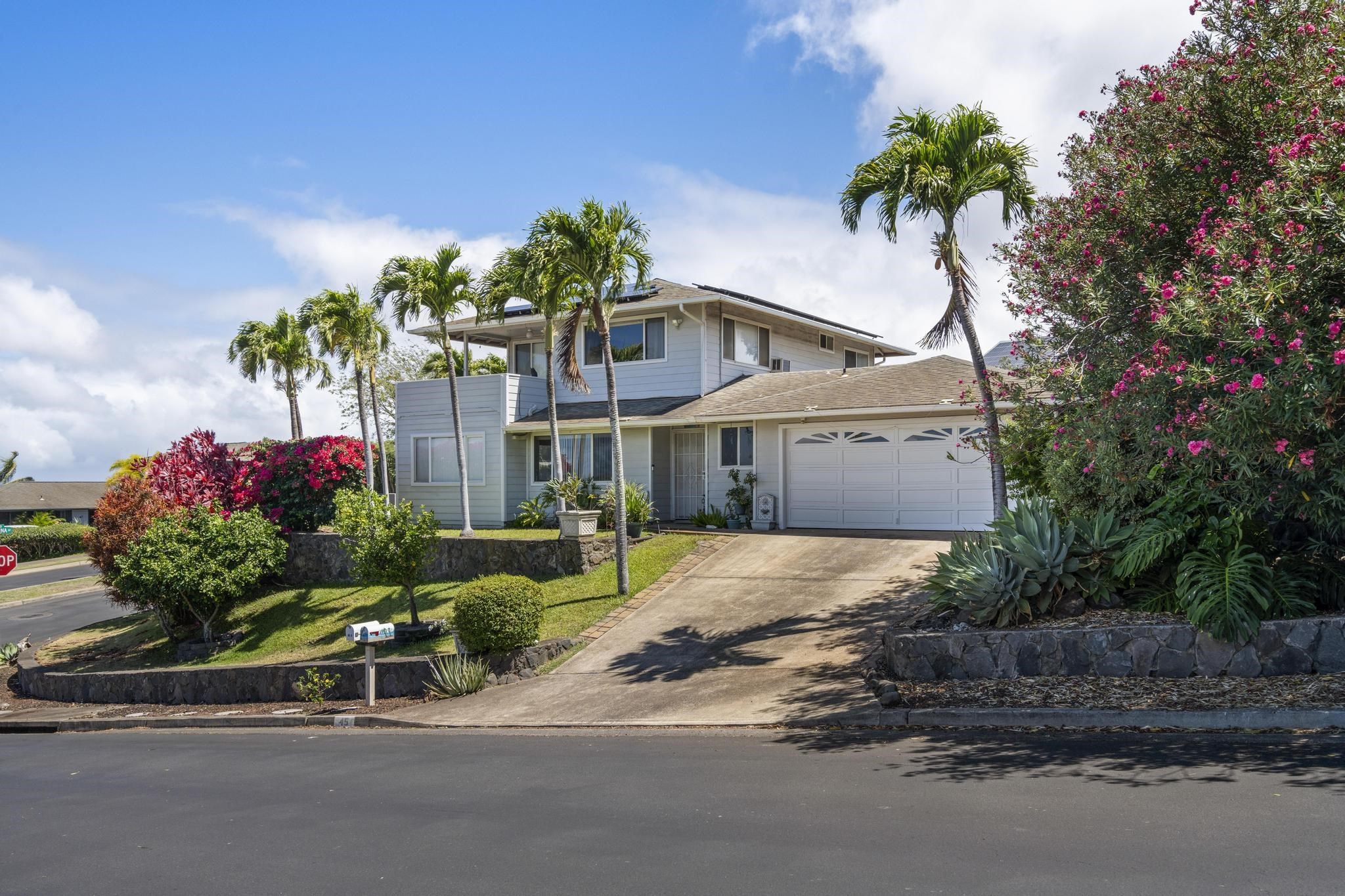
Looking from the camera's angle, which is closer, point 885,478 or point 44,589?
point 885,478

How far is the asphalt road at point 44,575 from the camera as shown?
3816 centimetres

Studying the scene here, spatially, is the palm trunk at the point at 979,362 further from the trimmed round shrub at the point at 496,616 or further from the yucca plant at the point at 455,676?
the yucca plant at the point at 455,676

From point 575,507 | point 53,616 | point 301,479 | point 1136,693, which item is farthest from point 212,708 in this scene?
point 53,616

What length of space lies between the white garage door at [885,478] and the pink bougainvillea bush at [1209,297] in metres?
8.52

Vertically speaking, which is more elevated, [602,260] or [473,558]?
[602,260]

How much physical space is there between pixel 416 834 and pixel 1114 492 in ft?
25.5

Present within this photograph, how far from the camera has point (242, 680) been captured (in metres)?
16.9

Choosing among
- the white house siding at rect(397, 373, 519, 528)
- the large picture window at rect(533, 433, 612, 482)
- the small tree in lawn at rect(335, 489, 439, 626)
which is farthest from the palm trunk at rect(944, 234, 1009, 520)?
the white house siding at rect(397, 373, 519, 528)

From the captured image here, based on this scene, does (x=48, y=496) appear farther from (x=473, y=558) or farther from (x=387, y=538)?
(x=387, y=538)

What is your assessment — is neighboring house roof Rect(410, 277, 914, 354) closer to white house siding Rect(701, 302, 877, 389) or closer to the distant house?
white house siding Rect(701, 302, 877, 389)

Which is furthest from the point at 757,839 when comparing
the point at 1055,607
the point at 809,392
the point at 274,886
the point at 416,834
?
the point at 809,392

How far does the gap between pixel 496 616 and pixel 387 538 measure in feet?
15.9

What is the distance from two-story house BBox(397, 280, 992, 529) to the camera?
21.1m

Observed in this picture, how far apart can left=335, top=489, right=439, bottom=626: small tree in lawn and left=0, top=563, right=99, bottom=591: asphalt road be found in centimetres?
2463
